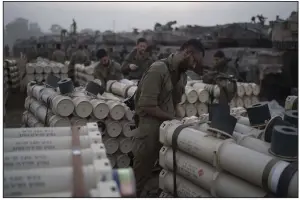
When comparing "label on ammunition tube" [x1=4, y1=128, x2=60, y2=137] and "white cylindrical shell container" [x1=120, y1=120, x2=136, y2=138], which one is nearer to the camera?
"label on ammunition tube" [x1=4, y1=128, x2=60, y2=137]

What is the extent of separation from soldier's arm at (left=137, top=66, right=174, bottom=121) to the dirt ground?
5.99 metres

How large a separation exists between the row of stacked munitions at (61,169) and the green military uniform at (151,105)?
1.41 m

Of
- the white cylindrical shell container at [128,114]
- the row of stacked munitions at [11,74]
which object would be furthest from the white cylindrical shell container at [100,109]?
the row of stacked munitions at [11,74]

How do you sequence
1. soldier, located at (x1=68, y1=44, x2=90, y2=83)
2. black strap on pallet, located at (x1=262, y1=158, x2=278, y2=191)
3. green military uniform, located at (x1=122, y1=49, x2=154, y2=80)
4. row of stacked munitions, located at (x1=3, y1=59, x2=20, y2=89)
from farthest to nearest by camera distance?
soldier, located at (x1=68, y1=44, x2=90, y2=83) < row of stacked munitions, located at (x1=3, y1=59, x2=20, y2=89) < green military uniform, located at (x1=122, y1=49, x2=154, y2=80) < black strap on pallet, located at (x1=262, y1=158, x2=278, y2=191)

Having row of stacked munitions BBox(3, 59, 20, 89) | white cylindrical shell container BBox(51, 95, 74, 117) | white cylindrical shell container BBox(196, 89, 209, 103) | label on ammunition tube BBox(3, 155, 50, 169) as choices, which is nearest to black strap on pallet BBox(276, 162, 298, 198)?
label on ammunition tube BBox(3, 155, 50, 169)

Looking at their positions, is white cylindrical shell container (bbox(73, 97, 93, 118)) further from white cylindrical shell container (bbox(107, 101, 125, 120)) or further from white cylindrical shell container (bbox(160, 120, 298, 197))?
white cylindrical shell container (bbox(160, 120, 298, 197))

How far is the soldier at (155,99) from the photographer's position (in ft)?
14.3

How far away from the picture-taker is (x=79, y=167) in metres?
2.40

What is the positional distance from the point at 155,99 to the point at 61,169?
2.13 meters

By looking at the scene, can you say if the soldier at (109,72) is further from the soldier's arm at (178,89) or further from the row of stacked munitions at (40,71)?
the row of stacked munitions at (40,71)

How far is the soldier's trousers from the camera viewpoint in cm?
450

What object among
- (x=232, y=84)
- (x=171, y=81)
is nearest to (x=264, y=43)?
(x=232, y=84)

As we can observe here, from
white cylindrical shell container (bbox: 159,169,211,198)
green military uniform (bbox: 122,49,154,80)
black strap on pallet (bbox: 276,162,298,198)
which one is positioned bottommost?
white cylindrical shell container (bbox: 159,169,211,198)

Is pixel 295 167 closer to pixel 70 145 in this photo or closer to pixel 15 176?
pixel 70 145
